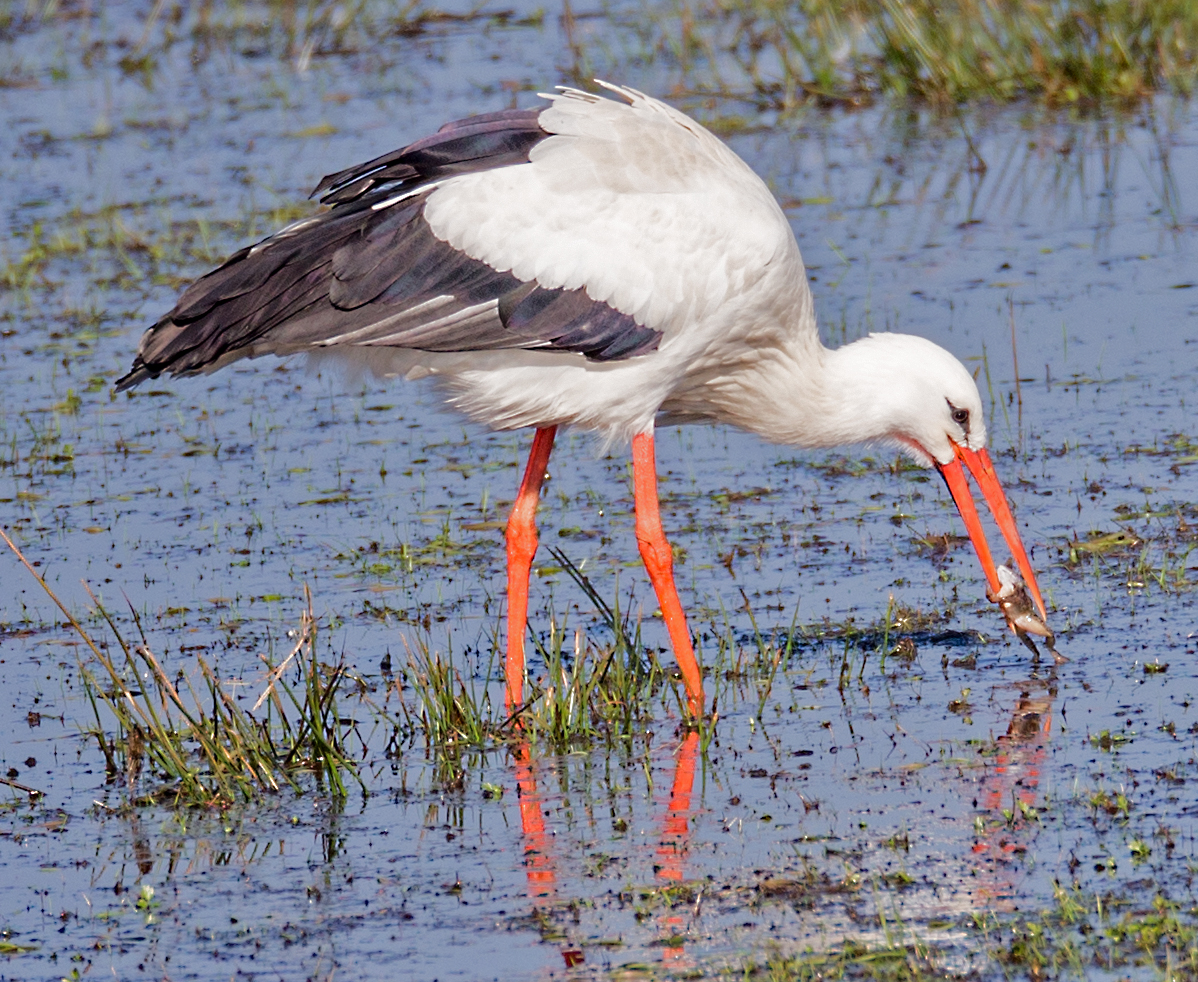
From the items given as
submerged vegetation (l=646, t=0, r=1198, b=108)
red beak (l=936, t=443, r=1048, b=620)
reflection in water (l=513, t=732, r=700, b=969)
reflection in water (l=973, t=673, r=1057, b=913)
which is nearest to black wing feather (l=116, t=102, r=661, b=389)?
red beak (l=936, t=443, r=1048, b=620)

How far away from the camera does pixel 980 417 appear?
6.75m

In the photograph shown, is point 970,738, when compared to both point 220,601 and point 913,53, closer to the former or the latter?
point 220,601

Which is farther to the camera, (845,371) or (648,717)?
(845,371)

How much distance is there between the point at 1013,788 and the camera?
5.26 metres

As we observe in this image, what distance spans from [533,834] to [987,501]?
227 centimetres

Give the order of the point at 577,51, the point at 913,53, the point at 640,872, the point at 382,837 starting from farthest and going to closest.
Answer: the point at 577,51, the point at 913,53, the point at 382,837, the point at 640,872

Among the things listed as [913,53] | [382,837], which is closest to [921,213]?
[913,53]

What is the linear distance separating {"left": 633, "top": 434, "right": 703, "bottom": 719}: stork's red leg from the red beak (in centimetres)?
98

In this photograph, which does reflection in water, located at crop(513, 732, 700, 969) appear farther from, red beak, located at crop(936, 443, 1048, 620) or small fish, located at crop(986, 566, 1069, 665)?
red beak, located at crop(936, 443, 1048, 620)

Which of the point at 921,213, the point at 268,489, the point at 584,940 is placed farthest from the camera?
the point at 921,213

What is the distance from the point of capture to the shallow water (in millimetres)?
4797

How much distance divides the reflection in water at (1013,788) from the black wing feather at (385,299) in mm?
1596

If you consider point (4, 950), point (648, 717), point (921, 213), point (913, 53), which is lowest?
point (4, 950)

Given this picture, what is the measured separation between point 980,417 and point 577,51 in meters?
8.20
